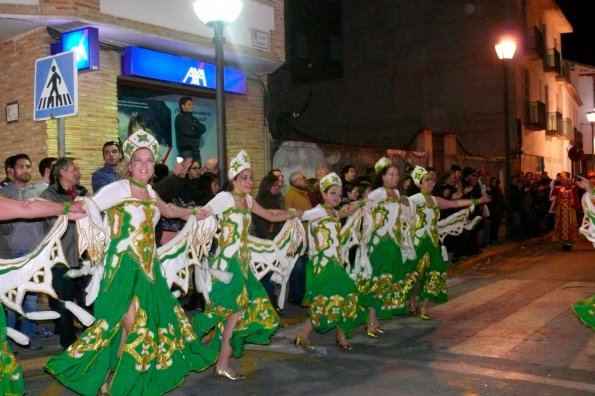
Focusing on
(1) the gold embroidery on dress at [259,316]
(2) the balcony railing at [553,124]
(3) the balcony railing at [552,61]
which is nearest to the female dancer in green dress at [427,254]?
(1) the gold embroidery on dress at [259,316]

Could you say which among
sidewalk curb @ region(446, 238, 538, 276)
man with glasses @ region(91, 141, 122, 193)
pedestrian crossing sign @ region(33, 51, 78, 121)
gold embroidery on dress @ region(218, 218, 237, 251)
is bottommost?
sidewalk curb @ region(446, 238, 538, 276)

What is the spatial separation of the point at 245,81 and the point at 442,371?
29.9 ft

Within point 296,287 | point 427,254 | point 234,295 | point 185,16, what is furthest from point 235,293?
point 185,16

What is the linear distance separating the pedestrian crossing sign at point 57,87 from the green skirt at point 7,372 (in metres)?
3.22

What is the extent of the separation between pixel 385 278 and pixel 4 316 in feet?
14.9

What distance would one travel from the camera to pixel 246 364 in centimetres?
686

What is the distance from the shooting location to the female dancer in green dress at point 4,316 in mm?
4391

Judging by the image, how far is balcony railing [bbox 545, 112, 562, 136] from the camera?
120 ft

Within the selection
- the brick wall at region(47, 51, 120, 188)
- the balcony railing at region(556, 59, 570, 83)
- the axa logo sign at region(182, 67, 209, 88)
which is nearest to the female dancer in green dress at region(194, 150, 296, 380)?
the brick wall at region(47, 51, 120, 188)

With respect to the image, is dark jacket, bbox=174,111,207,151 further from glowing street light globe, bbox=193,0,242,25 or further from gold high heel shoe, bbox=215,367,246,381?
gold high heel shoe, bbox=215,367,246,381

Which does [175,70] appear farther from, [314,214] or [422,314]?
[422,314]

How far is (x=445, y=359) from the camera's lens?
22.1 feet

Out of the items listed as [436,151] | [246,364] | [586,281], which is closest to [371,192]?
[246,364]

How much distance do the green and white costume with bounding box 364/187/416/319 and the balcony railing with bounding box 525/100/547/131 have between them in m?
26.4
